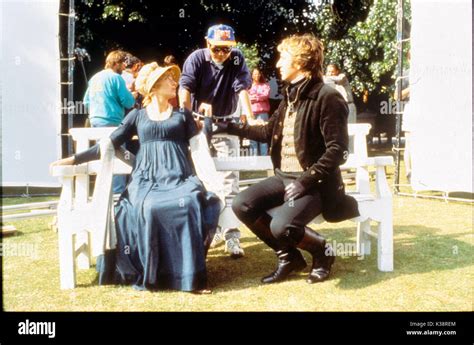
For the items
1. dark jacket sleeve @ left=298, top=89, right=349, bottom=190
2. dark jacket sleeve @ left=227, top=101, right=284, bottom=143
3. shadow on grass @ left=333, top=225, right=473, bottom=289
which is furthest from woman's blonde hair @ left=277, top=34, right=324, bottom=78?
shadow on grass @ left=333, top=225, right=473, bottom=289

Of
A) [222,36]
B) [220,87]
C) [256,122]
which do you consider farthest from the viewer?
[220,87]

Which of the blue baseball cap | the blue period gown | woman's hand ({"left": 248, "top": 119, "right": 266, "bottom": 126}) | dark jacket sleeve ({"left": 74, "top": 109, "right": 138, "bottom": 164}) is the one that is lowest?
the blue period gown

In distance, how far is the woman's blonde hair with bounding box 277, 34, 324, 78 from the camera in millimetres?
3891

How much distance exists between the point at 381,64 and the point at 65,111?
1032 cm

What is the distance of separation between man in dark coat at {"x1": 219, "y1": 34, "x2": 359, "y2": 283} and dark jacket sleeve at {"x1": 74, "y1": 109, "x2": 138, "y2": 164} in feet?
3.04

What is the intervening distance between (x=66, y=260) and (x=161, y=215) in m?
0.75

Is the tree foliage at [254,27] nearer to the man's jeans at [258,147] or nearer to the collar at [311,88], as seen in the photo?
the man's jeans at [258,147]

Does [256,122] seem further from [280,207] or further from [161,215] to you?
[161,215]

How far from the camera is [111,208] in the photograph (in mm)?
3918

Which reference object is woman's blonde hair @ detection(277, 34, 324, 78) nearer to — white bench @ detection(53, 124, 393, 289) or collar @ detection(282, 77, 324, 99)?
collar @ detection(282, 77, 324, 99)

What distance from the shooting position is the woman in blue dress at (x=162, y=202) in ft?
12.4

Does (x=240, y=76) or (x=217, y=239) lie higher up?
(x=240, y=76)

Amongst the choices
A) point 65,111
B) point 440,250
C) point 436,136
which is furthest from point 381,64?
point 440,250

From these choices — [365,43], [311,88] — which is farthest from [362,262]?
[365,43]
